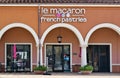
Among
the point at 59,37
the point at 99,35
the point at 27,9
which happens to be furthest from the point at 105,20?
the point at 27,9

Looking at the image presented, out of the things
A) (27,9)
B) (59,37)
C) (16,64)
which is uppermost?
(27,9)

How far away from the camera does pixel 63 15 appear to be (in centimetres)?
3753

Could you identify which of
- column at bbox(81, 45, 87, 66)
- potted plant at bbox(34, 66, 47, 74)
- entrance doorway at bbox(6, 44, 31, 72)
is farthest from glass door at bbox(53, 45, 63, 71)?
potted plant at bbox(34, 66, 47, 74)

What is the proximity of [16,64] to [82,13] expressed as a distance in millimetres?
7967

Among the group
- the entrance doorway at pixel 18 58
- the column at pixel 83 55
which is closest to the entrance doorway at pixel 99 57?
the column at pixel 83 55

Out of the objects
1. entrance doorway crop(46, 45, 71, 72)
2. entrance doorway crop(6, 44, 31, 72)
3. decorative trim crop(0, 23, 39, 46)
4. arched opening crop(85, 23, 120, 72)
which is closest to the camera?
decorative trim crop(0, 23, 39, 46)

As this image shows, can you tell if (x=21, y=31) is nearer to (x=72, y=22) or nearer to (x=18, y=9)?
(x=18, y=9)

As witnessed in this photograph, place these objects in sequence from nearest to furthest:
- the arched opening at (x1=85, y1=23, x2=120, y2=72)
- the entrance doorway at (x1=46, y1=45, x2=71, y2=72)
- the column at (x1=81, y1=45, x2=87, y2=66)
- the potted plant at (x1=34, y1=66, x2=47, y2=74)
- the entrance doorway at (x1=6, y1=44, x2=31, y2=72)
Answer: the potted plant at (x1=34, y1=66, x2=47, y2=74)
the column at (x1=81, y1=45, x2=87, y2=66)
the arched opening at (x1=85, y1=23, x2=120, y2=72)
the entrance doorway at (x1=6, y1=44, x2=31, y2=72)
the entrance doorway at (x1=46, y1=45, x2=71, y2=72)

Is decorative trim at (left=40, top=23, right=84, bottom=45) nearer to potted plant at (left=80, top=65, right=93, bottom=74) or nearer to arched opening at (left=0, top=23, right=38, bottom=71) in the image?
arched opening at (left=0, top=23, right=38, bottom=71)

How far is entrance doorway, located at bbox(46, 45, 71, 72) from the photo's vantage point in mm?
39344

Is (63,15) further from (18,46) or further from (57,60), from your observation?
(18,46)

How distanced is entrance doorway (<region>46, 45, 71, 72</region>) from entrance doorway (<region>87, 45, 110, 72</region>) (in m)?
2.17

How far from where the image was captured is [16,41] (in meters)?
38.6

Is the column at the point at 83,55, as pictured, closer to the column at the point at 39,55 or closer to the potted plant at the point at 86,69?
the potted plant at the point at 86,69
